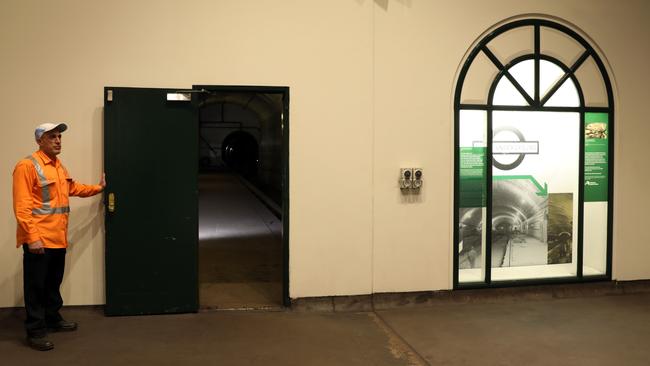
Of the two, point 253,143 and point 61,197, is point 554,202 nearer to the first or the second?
point 61,197

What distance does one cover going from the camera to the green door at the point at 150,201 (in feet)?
18.4

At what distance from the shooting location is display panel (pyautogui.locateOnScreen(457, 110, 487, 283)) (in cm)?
636

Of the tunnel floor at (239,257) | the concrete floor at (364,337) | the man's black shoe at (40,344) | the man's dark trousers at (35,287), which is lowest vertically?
the concrete floor at (364,337)

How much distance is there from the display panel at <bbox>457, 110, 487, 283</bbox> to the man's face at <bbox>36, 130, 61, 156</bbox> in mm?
4062

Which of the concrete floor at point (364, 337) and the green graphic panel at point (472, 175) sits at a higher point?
the green graphic panel at point (472, 175)

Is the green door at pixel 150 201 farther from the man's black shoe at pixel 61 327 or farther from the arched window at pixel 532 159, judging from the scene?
the arched window at pixel 532 159

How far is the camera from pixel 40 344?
4746 millimetres

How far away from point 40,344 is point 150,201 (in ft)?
5.34

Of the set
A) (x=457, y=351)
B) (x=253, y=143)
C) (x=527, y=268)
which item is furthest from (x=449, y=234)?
(x=253, y=143)

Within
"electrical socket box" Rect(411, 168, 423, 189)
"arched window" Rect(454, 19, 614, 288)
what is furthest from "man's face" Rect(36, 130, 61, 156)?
"arched window" Rect(454, 19, 614, 288)

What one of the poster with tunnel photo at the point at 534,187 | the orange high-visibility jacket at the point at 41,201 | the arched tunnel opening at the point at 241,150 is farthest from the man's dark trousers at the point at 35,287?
the arched tunnel opening at the point at 241,150

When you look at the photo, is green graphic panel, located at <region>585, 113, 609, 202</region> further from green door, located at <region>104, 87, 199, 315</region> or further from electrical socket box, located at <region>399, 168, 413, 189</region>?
green door, located at <region>104, 87, 199, 315</region>

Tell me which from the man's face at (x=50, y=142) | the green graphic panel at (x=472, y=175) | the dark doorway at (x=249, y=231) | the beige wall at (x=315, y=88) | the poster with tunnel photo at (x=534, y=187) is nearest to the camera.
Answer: the man's face at (x=50, y=142)

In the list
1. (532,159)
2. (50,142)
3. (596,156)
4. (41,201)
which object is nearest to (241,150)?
(532,159)
